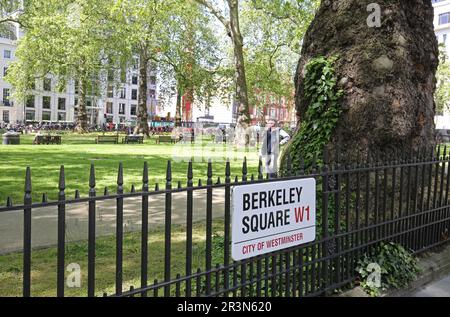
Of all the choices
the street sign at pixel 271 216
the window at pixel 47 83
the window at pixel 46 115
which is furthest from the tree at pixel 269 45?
the window at pixel 46 115

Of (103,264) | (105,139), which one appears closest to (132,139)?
(105,139)

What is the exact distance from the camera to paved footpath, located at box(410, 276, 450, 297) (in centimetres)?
490

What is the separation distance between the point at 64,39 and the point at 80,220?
32003mm

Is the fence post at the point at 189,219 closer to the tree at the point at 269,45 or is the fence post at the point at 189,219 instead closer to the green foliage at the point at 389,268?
the green foliage at the point at 389,268

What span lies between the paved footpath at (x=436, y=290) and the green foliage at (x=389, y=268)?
170 millimetres

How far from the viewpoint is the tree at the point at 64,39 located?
35500 mm

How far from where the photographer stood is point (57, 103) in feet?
267

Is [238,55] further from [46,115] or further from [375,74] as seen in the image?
[46,115]

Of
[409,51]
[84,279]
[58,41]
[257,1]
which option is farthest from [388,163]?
[58,41]

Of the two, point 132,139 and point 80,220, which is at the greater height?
point 132,139

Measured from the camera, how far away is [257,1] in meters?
31.9

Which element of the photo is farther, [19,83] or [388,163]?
[19,83]
